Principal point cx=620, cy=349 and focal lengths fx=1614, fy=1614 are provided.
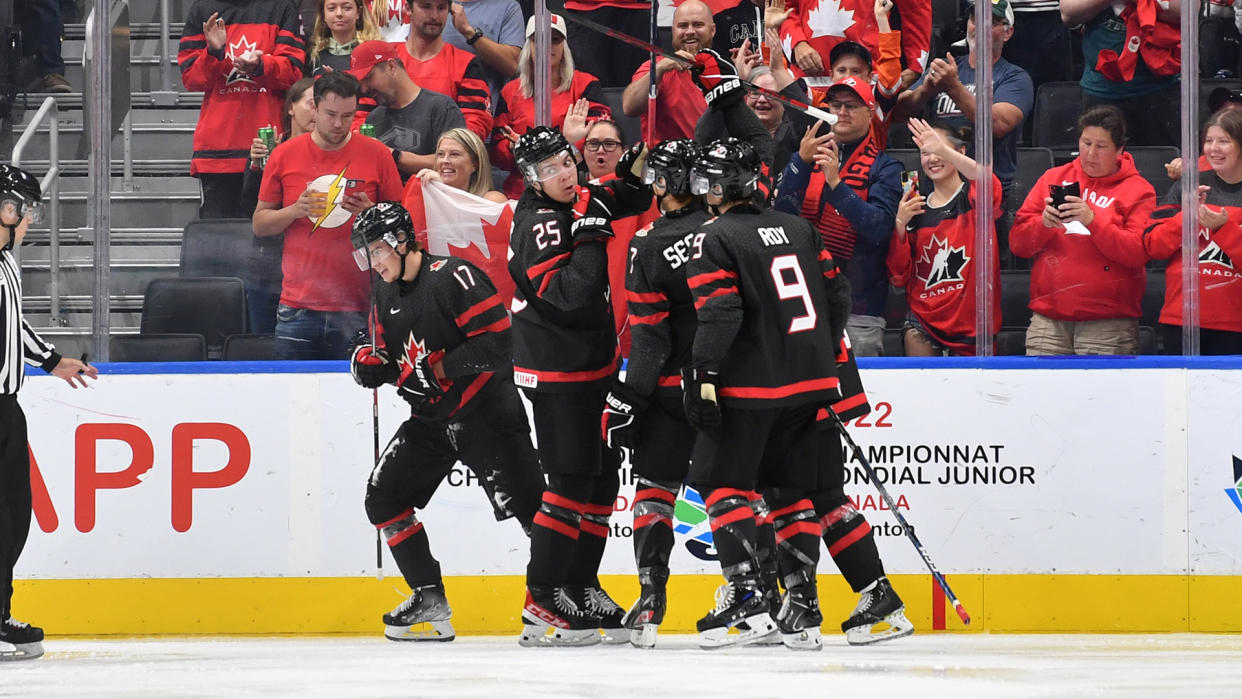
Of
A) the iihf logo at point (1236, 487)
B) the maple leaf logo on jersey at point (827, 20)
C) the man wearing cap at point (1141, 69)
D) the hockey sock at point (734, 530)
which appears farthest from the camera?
the maple leaf logo on jersey at point (827, 20)

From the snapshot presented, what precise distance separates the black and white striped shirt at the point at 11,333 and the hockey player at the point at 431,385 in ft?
3.49

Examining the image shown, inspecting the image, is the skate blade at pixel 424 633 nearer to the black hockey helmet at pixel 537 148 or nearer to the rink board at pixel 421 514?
the rink board at pixel 421 514

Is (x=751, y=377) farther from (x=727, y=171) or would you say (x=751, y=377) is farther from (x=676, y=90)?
(x=676, y=90)

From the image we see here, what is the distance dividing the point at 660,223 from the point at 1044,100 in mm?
1723

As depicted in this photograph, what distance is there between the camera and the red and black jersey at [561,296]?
506 cm

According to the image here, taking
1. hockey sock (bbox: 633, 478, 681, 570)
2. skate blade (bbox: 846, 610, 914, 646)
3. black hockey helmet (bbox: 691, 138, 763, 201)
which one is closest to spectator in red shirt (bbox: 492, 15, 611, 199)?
black hockey helmet (bbox: 691, 138, 763, 201)

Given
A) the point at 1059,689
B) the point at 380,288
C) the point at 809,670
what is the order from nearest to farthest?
the point at 1059,689 → the point at 809,670 → the point at 380,288

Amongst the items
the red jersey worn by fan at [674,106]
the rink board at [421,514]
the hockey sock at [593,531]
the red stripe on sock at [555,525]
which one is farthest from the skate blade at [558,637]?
the red jersey worn by fan at [674,106]

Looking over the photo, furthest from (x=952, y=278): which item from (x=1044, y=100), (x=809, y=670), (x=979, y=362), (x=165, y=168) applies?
(x=165, y=168)

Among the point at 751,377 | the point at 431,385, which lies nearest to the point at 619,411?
the point at 751,377

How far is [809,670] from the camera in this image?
443cm

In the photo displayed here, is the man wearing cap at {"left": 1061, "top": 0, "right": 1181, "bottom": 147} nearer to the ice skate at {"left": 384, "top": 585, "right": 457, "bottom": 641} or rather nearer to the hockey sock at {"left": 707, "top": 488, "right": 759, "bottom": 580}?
the hockey sock at {"left": 707, "top": 488, "right": 759, "bottom": 580}

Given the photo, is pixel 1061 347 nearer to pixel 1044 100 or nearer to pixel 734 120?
pixel 1044 100

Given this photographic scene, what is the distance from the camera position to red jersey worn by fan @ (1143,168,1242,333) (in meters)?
5.70
